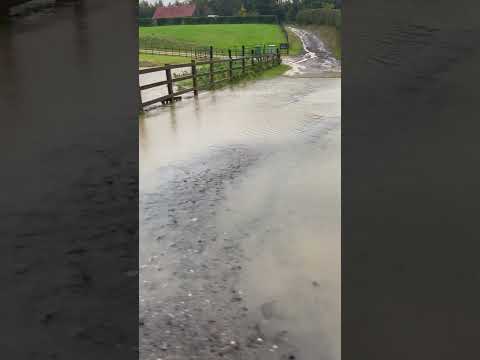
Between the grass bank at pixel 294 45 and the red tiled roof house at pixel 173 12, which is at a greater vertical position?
the red tiled roof house at pixel 173 12

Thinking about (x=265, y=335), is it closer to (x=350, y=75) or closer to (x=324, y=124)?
(x=350, y=75)

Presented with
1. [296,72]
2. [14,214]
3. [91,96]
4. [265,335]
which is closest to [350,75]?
[91,96]

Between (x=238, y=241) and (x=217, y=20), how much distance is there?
2970 cm

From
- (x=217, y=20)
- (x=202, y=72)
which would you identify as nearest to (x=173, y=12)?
(x=217, y=20)

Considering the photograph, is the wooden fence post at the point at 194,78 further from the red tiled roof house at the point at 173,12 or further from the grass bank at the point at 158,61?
the red tiled roof house at the point at 173,12

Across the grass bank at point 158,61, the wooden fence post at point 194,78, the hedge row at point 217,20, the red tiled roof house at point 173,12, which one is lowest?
the wooden fence post at point 194,78

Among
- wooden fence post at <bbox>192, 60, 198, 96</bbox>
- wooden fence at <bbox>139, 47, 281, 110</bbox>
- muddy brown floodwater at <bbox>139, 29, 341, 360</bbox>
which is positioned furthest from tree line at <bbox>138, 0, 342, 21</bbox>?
muddy brown floodwater at <bbox>139, 29, 341, 360</bbox>

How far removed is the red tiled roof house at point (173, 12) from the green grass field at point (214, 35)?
1.15m

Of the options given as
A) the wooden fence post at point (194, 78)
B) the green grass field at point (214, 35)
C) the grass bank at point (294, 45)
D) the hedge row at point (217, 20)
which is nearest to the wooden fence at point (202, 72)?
the wooden fence post at point (194, 78)

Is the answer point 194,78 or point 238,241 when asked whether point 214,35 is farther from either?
point 238,241

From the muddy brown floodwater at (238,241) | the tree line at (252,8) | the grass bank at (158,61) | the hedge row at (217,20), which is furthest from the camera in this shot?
the hedge row at (217,20)

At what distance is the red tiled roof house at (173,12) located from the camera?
31234 millimetres

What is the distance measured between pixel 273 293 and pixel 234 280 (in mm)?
283

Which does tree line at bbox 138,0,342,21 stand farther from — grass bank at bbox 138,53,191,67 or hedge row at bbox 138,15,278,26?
grass bank at bbox 138,53,191,67
